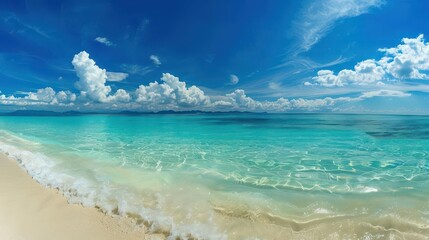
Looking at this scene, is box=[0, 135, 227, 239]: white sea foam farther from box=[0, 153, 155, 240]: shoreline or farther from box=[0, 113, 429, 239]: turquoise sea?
box=[0, 153, 155, 240]: shoreline

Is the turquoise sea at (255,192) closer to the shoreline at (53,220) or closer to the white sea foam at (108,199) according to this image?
the white sea foam at (108,199)

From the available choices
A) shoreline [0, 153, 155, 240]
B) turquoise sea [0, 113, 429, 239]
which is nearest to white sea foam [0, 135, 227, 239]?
turquoise sea [0, 113, 429, 239]

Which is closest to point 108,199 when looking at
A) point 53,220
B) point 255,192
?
point 53,220

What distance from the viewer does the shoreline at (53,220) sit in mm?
4712

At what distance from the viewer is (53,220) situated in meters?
5.33

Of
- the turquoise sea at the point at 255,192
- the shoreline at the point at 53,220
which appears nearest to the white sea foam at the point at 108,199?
the turquoise sea at the point at 255,192

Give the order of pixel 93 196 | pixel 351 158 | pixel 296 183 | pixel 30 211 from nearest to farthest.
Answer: pixel 30 211 → pixel 93 196 → pixel 296 183 → pixel 351 158

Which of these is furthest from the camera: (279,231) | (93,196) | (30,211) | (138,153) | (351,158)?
(138,153)

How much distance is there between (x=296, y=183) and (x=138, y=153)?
28.8 ft

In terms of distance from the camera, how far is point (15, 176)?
886cm

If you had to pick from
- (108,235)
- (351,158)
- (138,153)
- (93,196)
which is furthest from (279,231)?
(138,153)

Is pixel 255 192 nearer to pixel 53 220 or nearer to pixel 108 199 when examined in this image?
pixel 108 199

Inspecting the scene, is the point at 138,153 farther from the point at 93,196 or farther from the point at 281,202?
the point at 281,202

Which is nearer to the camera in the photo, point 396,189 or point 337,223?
point 337,223
